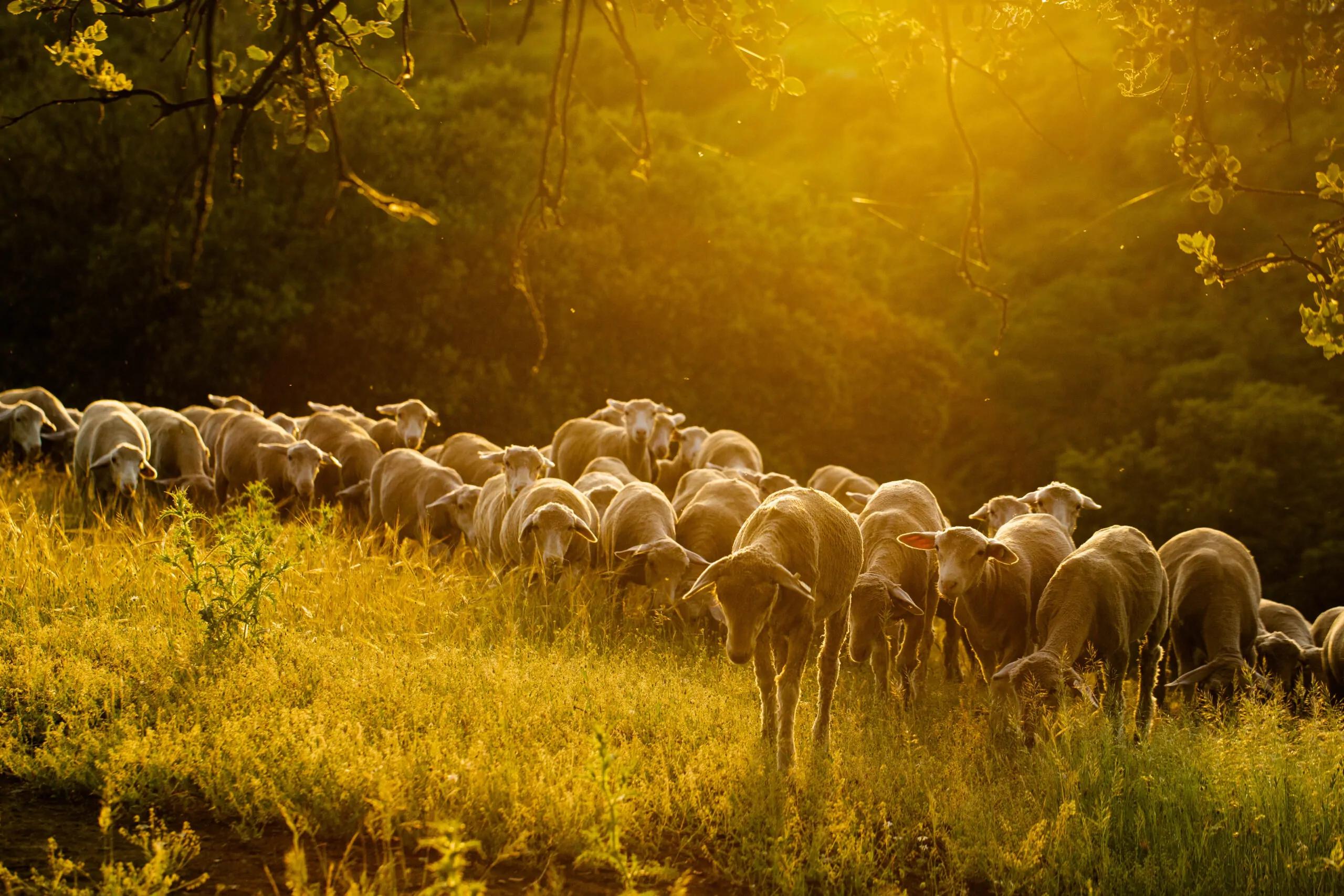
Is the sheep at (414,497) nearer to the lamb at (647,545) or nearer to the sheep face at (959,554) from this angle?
the lamb at (647,545)

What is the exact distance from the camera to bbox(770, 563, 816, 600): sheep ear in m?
5.66

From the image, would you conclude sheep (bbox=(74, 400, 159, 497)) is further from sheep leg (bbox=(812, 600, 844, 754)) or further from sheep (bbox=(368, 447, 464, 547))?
sheep leg (bbox=(812, 600, 844, 754))

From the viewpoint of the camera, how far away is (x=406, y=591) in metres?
8.56

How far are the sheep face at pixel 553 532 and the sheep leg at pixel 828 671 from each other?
9.84 feet

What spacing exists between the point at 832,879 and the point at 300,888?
2.10m

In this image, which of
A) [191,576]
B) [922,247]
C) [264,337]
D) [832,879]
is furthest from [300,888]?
[922,247]

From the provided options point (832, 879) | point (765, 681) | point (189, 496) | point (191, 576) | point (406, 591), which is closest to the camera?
point (832, 879)

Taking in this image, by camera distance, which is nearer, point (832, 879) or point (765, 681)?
point (832, 879)

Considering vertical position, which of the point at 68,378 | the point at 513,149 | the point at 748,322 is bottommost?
the point at 68,378

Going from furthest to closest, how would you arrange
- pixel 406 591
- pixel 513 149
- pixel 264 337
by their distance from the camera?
pixel 513 149 < pixel 264 337 < pixel 406 591

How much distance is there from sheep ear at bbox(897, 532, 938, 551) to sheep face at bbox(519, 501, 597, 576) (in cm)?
278

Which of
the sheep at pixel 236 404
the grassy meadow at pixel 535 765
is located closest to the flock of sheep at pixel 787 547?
the grassy meadow at pixel 535 765

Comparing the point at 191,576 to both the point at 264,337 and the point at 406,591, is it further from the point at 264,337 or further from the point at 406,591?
the point at 264,337

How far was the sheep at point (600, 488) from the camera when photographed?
11.7 meters
